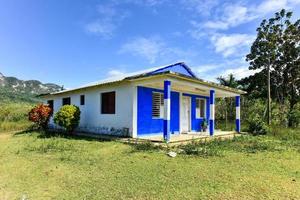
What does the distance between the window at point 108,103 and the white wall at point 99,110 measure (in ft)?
0.62

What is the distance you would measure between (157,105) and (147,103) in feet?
3.20

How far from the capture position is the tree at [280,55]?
2959 centimetres

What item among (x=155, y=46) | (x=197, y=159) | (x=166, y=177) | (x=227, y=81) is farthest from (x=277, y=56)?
(x=166, y=177)

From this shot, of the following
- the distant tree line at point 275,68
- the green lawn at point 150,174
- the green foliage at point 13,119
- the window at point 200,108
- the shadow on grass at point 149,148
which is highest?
the distant tree line at point 275,68

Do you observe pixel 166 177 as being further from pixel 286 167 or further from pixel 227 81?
pixel 227 81

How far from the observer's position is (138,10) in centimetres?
1537

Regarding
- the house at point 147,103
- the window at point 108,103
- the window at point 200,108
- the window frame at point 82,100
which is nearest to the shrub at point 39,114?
the house at point 147,103

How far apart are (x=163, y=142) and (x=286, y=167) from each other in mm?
4919

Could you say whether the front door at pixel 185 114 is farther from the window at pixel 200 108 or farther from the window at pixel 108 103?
the window at pixel 108 103

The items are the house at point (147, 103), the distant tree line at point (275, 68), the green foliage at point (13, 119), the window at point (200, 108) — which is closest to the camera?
the house at point (147, 103)

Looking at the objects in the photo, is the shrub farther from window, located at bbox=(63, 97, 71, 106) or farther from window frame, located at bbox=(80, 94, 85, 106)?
window frame, located at bbox=(80, 94, 85, 106)

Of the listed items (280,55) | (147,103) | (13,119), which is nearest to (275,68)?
(280,55)

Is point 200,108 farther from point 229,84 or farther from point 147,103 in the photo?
point 229,84

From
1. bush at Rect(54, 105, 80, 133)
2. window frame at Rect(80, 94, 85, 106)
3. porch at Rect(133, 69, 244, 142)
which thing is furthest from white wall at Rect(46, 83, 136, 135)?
bush at Rect(54, 105, 80, 133)
